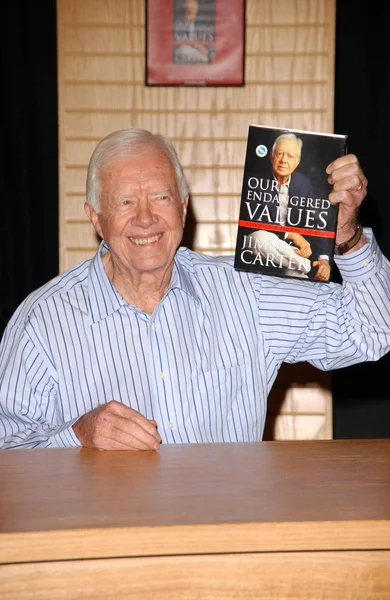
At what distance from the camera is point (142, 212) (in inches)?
82.0

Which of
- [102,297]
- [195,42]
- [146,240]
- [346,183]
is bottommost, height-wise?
[102,297]

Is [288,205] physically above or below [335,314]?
above

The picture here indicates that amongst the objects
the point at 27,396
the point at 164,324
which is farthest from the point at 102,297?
Answer: the point at 27,396

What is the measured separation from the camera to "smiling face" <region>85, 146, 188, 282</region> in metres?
2.07

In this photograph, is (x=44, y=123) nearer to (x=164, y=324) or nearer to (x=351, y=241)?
(x=164, y=324)

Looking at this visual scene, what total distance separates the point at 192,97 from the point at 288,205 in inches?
86.3

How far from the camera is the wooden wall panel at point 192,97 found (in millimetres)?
3934

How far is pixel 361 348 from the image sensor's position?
2064 mm

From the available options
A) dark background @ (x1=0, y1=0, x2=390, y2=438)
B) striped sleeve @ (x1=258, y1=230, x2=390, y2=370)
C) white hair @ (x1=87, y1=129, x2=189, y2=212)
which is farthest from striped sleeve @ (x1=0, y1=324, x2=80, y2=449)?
dark background @ (x1=0, y1=0, x2=390, y2=438)

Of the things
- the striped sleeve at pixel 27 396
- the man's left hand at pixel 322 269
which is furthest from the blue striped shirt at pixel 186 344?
the man's left hand at pixel 322 269

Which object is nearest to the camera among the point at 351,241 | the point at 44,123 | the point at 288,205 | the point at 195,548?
the point at 195,548

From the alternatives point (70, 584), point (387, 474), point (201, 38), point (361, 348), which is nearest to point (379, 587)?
point (387, 474)

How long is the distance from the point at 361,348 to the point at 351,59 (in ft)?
7.25

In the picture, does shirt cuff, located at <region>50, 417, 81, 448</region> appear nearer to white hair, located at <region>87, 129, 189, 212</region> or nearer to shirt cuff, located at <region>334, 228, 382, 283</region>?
white hair, located at <region>87, 129, 189, 212</region>
